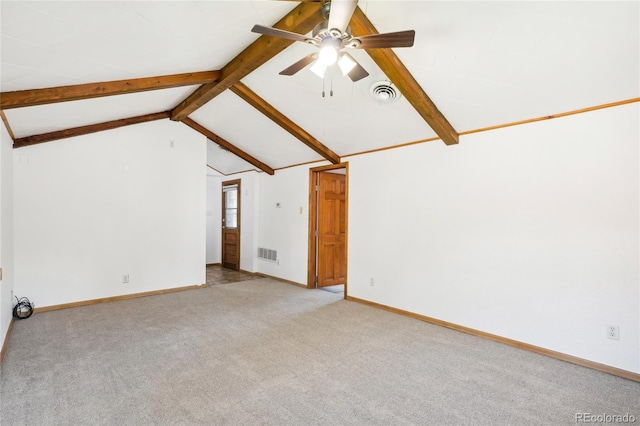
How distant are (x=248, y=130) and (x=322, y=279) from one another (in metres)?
2.92

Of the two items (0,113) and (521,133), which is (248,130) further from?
(521,133)

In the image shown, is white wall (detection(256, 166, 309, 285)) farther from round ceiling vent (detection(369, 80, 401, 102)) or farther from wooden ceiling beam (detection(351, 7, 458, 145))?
wooden ceiling beam (detection(351, 7, 458, 145))

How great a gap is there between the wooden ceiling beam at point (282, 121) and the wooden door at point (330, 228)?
76 cm

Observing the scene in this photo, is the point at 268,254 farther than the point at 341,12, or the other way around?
the point at 268,254

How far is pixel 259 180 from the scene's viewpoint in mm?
7000

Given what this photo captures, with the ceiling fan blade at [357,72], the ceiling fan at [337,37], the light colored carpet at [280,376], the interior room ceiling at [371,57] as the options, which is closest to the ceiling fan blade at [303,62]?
the ceiling fan at [337,37]

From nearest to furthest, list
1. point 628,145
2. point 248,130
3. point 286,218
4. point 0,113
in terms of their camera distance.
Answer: point 628,145
point 0,113
point 248,130
point 286,218

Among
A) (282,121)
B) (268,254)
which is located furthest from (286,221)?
(282,121)

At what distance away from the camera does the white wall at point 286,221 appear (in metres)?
5.97

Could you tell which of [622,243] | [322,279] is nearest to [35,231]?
[322,279]

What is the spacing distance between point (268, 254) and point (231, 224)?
5.39 feet

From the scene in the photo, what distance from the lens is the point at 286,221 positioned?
20.8ft
